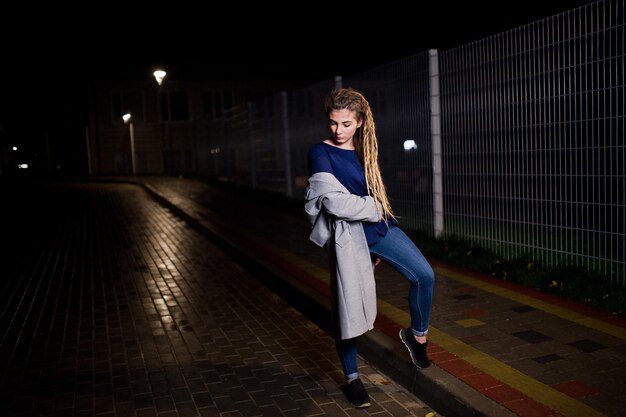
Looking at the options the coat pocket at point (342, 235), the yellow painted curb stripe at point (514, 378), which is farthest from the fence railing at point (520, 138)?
the coat pocket at point (342, 235)

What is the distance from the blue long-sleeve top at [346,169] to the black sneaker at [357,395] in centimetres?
90

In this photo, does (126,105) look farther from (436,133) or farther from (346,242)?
(346,242)

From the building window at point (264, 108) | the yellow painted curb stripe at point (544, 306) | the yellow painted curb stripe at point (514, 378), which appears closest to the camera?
the yellow painted curb stripe at point (514, 378)

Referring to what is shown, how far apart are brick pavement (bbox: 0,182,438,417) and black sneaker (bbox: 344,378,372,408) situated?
53mm

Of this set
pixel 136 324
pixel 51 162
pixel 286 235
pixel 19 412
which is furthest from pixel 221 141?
pixel 51 162

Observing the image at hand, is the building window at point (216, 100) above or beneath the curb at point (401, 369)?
above

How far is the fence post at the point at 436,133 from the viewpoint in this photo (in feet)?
25.4

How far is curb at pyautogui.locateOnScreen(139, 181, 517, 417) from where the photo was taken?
3.45 meters

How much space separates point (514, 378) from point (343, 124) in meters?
1.84

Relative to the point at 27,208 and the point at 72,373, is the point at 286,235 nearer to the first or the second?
the point at 72,373

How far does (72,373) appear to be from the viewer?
452 cm

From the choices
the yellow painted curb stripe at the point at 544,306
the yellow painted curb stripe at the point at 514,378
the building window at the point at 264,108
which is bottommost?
the yellow painted curb stripe at the point at 514,378

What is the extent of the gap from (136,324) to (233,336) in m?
1.07

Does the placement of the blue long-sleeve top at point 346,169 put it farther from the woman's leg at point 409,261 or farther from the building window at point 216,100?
the building window at point 216,100
